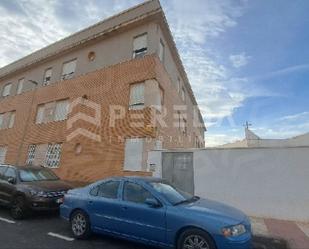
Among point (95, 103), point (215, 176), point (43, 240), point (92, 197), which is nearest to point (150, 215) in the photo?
point (92, 197)

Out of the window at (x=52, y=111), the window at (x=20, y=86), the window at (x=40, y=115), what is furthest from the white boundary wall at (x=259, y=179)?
the window at (x=20, y=86)

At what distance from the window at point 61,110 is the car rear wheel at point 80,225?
460 inches

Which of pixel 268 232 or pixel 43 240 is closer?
pixel 43 240

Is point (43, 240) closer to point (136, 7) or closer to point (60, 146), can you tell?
point (60, 146)

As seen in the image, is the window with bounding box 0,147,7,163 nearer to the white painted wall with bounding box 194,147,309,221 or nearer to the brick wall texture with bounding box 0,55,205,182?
the brick wall texture with bounding box 0,55,205,182

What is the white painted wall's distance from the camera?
8617mm

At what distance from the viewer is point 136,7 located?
1540cm

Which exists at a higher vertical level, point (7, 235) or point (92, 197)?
point (92, 197)

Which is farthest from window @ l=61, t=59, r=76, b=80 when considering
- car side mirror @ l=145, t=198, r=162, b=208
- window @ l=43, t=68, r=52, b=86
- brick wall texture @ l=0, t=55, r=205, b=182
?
car side mirror @ l=145, t=198, r=162, b=208

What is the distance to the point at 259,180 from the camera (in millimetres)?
9102

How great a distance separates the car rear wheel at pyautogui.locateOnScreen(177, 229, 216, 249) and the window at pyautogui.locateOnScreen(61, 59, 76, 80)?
605 inches

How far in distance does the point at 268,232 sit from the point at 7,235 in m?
6.44

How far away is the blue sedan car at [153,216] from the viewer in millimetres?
4777

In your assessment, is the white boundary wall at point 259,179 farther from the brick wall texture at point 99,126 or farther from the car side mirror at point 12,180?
the car side mirror at point 12,180
